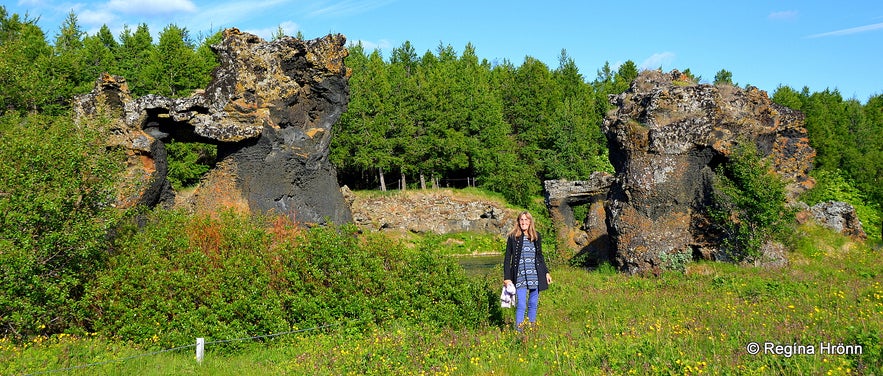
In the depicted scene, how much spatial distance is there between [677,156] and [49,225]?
16588 mm

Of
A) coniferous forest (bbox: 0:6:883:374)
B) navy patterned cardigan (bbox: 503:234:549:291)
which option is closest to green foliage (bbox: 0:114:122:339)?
coniferous forest (bbox: 0:6:883:374)

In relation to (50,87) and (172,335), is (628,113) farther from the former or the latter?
(50,87)

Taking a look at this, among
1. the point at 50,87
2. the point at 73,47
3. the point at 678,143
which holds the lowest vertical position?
the point at 678,143

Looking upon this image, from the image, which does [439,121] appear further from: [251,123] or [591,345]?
[591,345]

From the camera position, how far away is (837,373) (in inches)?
263

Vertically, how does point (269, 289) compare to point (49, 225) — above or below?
below

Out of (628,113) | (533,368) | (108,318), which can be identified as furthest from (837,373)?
(628,113)

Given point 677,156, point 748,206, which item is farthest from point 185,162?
point 748,206

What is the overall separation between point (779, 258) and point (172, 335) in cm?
1613

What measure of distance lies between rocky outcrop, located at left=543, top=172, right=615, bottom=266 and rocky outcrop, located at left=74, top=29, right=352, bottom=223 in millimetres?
11071

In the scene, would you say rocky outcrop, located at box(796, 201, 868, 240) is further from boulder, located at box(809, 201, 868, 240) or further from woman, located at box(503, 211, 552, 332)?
woman, located at box(503, 211, 552, 332)

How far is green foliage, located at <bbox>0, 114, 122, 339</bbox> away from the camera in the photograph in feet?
33.1

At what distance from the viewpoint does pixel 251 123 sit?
20.1m

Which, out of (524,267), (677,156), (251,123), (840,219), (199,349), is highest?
(251,123)
